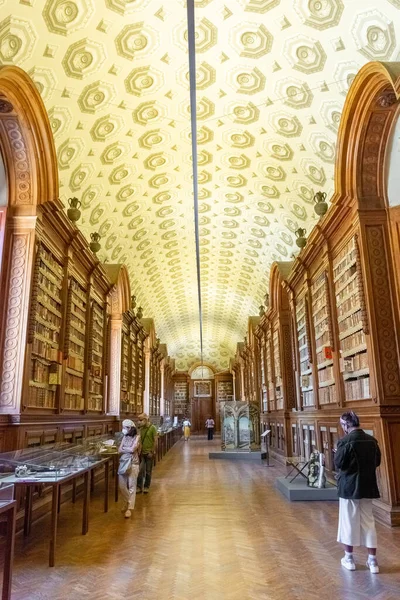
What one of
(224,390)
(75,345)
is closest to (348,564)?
(75,345)

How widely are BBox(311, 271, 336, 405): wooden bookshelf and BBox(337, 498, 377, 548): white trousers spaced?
408 cm

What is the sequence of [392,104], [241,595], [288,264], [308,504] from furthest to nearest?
[288,264], [308,504], [392,104], [241,595]

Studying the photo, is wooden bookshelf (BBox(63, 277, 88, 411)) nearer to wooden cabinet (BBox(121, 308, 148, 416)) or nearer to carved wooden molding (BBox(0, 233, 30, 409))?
carved wooden molding (BBox(0, 233, 30, 409))

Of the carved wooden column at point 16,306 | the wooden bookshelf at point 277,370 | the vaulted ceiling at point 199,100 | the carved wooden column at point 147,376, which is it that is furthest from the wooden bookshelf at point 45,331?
the carved wooden column at point 147,376

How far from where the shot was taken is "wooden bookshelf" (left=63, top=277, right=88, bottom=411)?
8.68 m

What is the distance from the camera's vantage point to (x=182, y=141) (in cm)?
1033

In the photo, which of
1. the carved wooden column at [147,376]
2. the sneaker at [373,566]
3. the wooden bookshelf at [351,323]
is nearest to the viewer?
the sneaker at [373,566]

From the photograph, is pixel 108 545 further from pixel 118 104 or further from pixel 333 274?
pixel 118 104

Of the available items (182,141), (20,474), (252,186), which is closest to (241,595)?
(20,474)

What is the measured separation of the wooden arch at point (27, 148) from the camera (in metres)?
6.03

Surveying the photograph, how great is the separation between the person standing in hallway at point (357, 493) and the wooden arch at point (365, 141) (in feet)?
12.9

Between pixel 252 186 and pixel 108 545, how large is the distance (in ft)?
31.0

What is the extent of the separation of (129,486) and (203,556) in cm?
249

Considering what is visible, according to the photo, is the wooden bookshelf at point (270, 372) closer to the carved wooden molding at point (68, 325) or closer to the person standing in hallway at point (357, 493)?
the carved wooden molding at point (68, 325)
